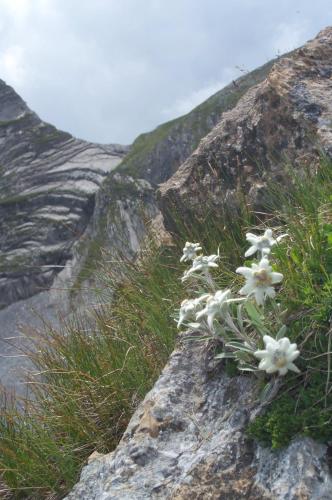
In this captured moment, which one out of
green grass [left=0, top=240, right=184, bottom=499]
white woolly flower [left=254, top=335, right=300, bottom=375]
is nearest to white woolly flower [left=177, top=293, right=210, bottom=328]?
white woolly flower [left=254, top=335, right=300, bottom=375]

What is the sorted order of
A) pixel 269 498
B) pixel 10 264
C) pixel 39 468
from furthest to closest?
pixel 10 264 → pixel 39 468 → pixel 269 498

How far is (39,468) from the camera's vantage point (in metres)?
4.32

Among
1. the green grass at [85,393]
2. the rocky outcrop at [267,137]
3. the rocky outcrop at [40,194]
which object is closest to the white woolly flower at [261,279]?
the green grass at [85,393]

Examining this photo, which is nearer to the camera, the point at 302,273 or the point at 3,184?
the point at 302,273

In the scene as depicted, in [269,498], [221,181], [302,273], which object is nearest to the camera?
[269,498]

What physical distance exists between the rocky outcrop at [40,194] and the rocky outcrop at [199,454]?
3428 cm

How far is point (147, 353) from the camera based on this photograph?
15.6 feet

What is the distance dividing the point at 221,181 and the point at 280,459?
387 cm

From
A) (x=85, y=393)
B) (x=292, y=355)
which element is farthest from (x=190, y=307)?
(x=85, y=393)

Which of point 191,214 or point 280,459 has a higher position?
point 191,214

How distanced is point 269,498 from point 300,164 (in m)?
3.53

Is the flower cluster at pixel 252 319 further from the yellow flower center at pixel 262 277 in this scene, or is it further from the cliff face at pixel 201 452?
the cliff face at pixel 201 452

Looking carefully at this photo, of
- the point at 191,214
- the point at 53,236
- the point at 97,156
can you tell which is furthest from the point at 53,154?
the point at 191,214

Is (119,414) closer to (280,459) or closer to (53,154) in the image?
(280,459)
